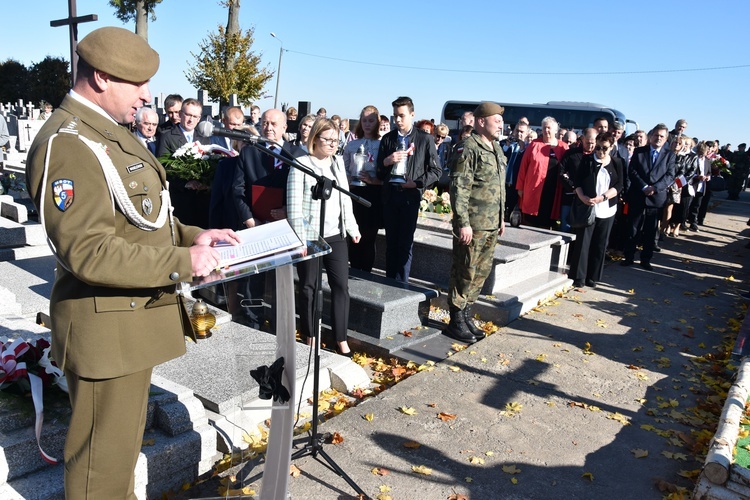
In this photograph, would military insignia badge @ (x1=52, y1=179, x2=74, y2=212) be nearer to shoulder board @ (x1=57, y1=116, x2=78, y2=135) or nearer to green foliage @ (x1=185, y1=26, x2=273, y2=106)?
shoulder board @ (x1=57, y1=116, x2=78, y2=135)

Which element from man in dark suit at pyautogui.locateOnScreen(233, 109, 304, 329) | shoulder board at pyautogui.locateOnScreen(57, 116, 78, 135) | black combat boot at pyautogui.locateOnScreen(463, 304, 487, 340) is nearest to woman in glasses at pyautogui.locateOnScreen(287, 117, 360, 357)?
man in dark suit at pyautogui.locateOnScreen(233, 109, 304, 329)

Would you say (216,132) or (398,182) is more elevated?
(216,132)

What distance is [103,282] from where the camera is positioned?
6.01 feet

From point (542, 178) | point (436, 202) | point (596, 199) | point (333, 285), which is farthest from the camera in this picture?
point (542, 178)

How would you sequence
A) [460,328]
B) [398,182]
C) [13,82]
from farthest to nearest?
[13,82] < [398,182] < [460,328]

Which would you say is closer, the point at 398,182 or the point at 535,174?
the point at 398,182

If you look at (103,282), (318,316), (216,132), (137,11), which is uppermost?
(137,11)

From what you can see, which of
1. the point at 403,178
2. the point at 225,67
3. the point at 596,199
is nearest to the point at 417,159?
the point at 403,178

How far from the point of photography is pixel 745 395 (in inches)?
160

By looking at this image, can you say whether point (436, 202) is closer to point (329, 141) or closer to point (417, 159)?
point (417, 159)

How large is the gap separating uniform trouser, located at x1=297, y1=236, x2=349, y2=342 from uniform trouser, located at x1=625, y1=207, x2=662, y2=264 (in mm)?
5822

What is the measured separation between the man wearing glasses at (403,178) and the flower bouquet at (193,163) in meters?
1.78

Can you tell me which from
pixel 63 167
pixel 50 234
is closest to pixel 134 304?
pixel 50 234

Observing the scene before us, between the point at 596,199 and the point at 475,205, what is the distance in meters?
2.83
